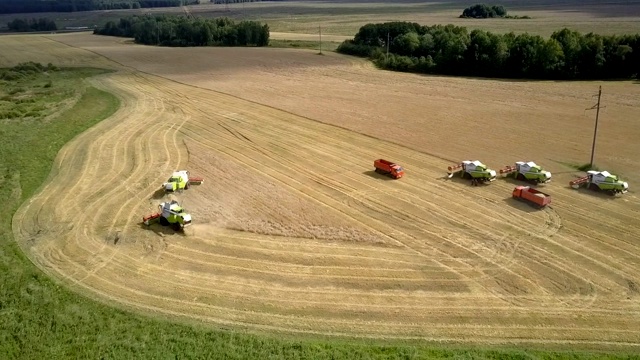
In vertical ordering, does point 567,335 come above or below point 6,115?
below

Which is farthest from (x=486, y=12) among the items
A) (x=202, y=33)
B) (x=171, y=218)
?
(x=171, y=218)

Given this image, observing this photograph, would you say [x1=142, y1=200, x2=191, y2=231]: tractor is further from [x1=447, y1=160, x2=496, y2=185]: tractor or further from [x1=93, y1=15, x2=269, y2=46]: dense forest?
[x1=93, y1=15, x2=269, y2=46]: dense forest

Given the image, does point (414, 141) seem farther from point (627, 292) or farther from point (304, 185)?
point (627, 292)

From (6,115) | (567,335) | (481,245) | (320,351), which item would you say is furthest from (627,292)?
(6,115)

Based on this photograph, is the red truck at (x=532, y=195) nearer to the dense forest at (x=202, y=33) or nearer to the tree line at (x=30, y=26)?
the dense forest at (x=202, y=33)

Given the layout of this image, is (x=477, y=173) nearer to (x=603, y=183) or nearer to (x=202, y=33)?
(x=603, y=183)

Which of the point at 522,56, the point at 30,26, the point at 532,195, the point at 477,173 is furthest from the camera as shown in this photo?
the point at 30,26

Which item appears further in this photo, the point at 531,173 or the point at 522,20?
the point at 522,20
